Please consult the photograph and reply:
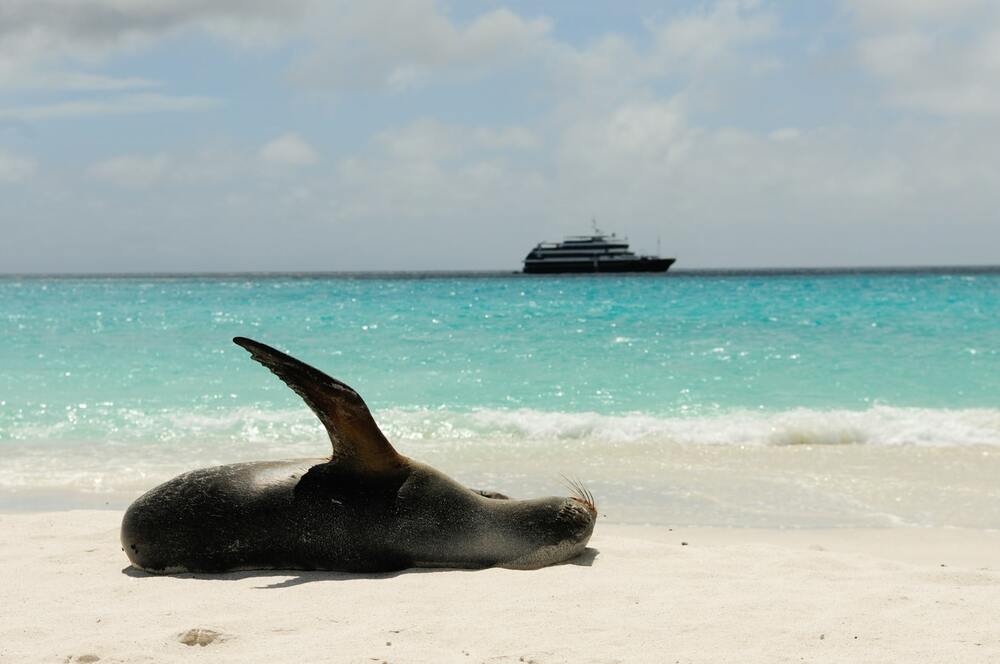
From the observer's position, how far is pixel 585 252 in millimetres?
84000

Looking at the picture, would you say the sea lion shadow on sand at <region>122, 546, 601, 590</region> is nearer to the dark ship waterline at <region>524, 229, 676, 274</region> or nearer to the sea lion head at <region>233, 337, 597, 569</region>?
the sea lion head at <region>233, 337, 597, 569</region>

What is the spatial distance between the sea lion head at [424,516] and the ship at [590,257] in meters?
78.5

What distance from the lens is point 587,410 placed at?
12453mm

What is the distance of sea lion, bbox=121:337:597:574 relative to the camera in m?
4.80

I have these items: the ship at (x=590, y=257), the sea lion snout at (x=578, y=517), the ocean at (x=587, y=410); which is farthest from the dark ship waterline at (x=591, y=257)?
the sea lion snout at (x=578, y=517)

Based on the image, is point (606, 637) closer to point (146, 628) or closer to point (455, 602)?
point (455, 602)

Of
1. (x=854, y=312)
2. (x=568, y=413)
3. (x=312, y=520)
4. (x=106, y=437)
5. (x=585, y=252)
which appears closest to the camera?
(x=312, y=520)

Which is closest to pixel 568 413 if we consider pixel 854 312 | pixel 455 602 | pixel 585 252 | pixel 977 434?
pixel 977 434

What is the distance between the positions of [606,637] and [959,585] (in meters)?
1.84

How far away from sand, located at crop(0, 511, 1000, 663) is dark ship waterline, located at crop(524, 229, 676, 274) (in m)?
78.5

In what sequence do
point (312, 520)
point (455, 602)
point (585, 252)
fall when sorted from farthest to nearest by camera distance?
point (585, 252)
point (312, 520)
point (455, 602)

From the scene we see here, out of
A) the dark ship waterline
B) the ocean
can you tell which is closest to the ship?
the dark ship waterline

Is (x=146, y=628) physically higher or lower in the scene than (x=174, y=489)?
lower

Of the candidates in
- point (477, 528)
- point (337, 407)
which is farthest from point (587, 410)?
point (337, 407)
